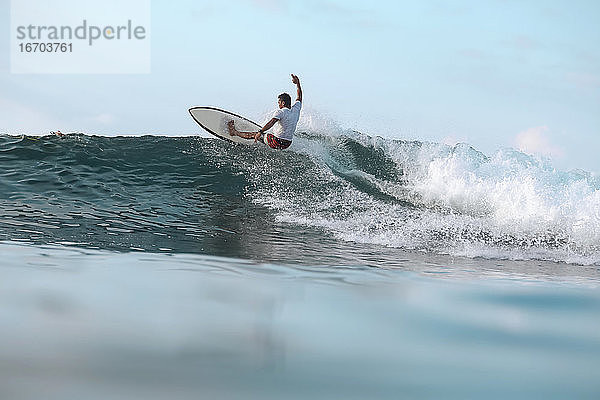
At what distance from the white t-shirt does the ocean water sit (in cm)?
141

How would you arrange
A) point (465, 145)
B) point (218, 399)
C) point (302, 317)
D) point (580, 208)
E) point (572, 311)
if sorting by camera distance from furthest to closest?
point (465, 145), point (580, 208), point (572, 311), point (302, 317), point (218, 399)

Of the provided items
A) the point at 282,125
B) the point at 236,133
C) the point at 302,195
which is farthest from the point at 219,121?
the point at 302,195

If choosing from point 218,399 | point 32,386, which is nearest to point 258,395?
point 218,399

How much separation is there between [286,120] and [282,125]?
0.47 ft

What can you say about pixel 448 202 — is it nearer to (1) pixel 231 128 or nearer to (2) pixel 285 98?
(2) pixel 285 98

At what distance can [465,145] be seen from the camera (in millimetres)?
10680

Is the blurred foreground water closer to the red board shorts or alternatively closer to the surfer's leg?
the red board shorts

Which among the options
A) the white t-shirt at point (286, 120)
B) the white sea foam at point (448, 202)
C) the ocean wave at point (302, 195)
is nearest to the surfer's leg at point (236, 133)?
the ocean wave at point (302, 195)

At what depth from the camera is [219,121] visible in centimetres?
925

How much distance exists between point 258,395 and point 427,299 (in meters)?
1.29

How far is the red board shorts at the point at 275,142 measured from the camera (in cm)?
873

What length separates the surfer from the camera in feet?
26.9

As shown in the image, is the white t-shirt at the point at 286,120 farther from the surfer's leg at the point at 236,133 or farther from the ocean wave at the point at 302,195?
the surfer's leg at the point at 236,133

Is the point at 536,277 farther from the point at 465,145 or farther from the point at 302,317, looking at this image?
the point at 465,145
